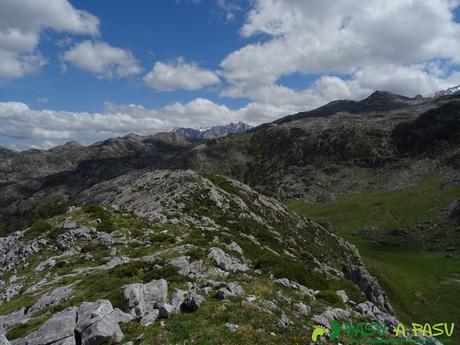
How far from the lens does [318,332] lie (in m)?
20.1

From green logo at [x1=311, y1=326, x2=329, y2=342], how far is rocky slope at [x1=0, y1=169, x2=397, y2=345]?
0.56m

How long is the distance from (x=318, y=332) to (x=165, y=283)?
9.98 meters

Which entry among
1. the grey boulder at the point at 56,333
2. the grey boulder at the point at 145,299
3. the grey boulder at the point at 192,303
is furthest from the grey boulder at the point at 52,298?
the grey boulder at the point at 192,303

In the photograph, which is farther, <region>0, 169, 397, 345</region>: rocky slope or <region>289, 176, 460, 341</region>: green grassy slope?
<region>289, 176, 460, 341</region>: green grassy slope

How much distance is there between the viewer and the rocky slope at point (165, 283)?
19531 millimetres

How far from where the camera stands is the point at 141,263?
1312 inches

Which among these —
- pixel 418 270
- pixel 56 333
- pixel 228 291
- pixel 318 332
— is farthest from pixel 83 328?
pixel 418 270

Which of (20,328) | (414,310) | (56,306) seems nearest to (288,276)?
(56,306)

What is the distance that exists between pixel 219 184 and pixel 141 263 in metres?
62.9

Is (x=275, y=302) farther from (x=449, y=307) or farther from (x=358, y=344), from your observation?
(x=449, y=307)

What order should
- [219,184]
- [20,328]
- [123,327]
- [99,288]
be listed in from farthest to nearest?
[219,184], [99,288], [20,328], [123,327]

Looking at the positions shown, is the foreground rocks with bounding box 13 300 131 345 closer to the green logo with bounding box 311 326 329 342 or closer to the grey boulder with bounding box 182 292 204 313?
the grey boulder with bounding box 182 292 204 313

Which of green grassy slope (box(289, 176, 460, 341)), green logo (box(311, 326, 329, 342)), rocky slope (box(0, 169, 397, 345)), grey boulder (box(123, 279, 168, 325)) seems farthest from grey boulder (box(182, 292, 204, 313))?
green grassy slope (box(289, 176, 460, 341))

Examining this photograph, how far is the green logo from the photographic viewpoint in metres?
19.3
